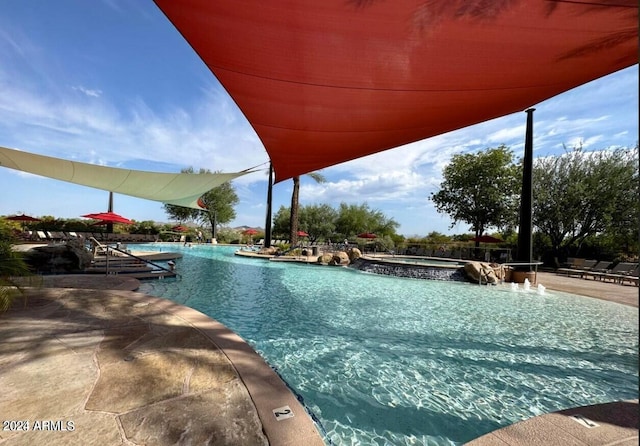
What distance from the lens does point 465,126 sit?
423 cm

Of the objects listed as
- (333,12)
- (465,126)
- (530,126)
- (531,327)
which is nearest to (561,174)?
(530,126)

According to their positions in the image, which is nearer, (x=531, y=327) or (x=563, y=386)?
(x=563, y=386)

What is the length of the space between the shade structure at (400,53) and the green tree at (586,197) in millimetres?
16565

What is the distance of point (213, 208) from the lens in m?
32.8

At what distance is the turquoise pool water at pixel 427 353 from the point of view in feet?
8.72

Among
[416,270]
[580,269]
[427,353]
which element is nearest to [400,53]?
[427,353]

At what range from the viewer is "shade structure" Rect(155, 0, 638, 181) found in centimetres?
205

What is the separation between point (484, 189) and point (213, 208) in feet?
89.5

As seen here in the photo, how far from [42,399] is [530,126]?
526 inches

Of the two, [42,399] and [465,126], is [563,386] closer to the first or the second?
[465,126]

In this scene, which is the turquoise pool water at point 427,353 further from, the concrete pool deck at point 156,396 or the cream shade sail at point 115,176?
the cream shade sail at point 115,176

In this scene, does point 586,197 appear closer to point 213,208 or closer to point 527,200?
point 527,200

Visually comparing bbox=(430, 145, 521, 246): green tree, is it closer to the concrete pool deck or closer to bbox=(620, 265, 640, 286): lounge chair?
bbox=(620, 265, 640, 286): lounge chair

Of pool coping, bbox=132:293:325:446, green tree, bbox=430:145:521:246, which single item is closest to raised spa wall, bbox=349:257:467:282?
pool coping, bbox=132:293:325:446
